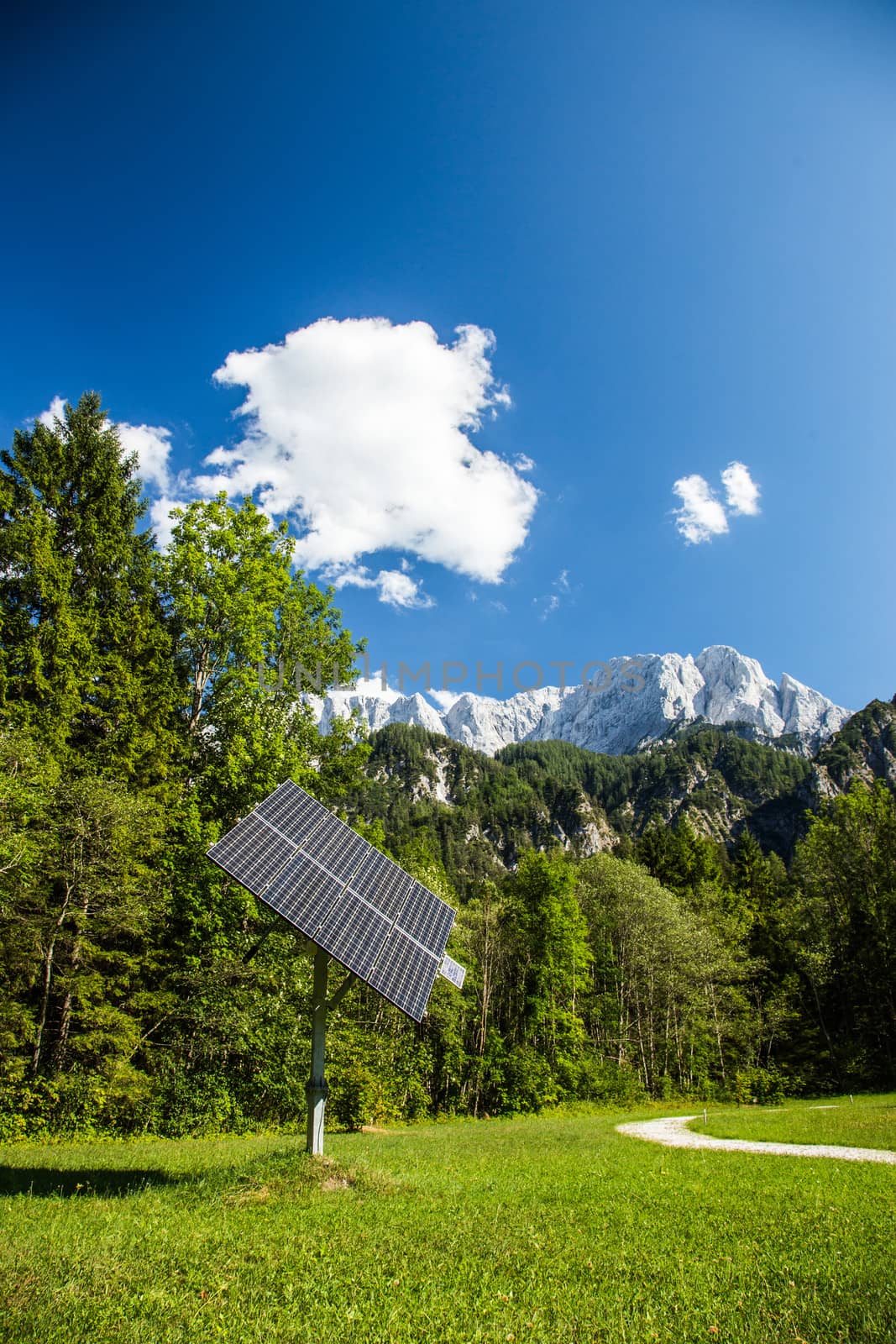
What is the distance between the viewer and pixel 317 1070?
1077 cm

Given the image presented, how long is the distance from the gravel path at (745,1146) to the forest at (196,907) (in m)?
11.5

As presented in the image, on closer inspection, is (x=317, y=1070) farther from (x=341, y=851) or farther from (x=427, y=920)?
(x=341, y=851)

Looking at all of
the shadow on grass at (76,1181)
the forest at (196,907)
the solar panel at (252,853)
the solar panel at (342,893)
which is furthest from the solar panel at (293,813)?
the shadow on grass at (76,1181)

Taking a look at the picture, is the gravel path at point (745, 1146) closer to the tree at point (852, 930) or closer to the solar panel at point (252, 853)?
the solar panel at point (252, 853)

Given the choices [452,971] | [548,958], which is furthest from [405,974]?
[548,958]

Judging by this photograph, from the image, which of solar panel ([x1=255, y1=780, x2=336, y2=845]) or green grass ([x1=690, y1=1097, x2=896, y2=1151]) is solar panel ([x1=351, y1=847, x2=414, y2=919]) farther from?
green grass ([x1=690, y1=1097, x2=896, y2=1151])

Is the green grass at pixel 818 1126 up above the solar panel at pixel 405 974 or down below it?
below

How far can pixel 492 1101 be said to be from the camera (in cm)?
3672

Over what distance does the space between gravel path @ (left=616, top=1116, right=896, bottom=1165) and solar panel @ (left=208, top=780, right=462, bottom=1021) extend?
11.2 meters

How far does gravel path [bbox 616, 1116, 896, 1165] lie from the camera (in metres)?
15.0

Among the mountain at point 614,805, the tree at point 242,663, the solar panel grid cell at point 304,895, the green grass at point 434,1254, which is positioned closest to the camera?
the green grass at point 434,1254

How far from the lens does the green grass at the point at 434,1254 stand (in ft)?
17.6

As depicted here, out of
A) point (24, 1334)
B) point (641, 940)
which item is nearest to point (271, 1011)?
point (24, 1334)

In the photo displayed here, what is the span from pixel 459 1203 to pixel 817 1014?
161ft
